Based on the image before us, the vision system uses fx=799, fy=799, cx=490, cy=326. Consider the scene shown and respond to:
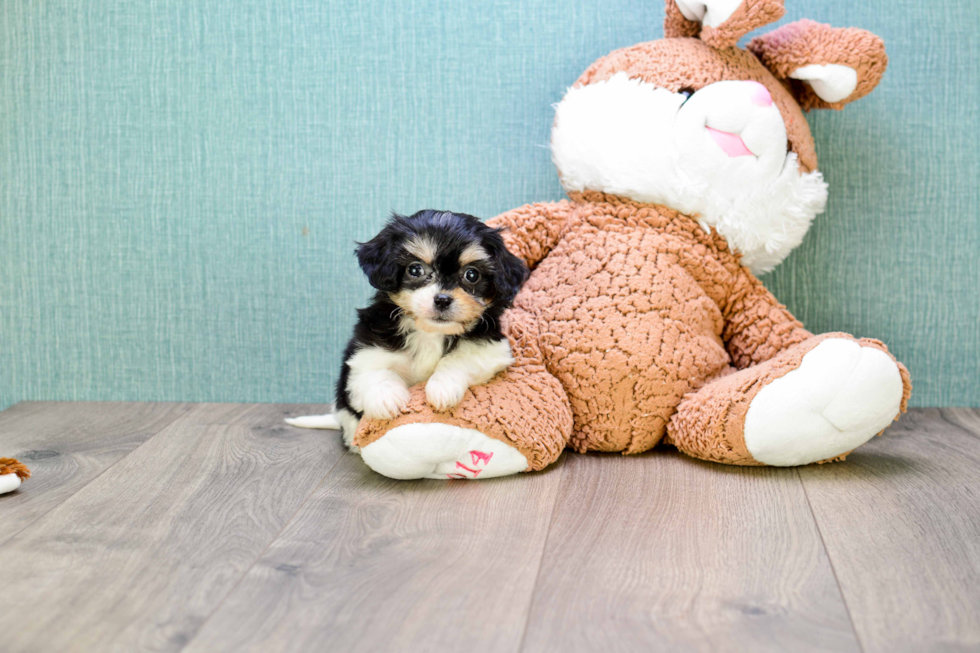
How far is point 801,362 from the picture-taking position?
162cm

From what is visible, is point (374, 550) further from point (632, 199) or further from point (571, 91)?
point (571, 91)

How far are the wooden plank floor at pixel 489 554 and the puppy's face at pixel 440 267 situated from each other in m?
0.36

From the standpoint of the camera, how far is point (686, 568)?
47.3 inches

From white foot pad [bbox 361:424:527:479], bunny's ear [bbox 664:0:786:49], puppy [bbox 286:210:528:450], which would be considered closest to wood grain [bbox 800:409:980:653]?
white foot pad [bbox 361:424:527:479]

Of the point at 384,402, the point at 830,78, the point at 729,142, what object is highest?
the point at 830,78

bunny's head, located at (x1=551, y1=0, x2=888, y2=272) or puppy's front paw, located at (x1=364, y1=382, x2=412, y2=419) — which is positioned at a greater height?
bunny's head, located at (x1=551, y1=0, x2=888, y2=272)

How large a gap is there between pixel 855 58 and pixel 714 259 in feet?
1.77

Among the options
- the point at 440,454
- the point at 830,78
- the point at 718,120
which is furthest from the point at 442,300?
the point at 830,78

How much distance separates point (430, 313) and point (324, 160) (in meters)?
0.90

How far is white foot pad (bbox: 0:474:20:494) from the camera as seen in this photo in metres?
1.54

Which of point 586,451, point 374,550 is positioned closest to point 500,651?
point 374,550

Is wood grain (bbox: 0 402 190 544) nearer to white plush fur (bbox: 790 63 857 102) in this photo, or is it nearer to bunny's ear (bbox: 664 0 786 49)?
bunny's ear (bbox: 664 0 786 49)

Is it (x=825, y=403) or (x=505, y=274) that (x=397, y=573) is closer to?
(x=505, y=274)

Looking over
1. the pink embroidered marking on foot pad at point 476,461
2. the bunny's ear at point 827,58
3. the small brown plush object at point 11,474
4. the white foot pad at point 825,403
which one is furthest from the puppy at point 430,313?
the bunny's ear at point 827,58
